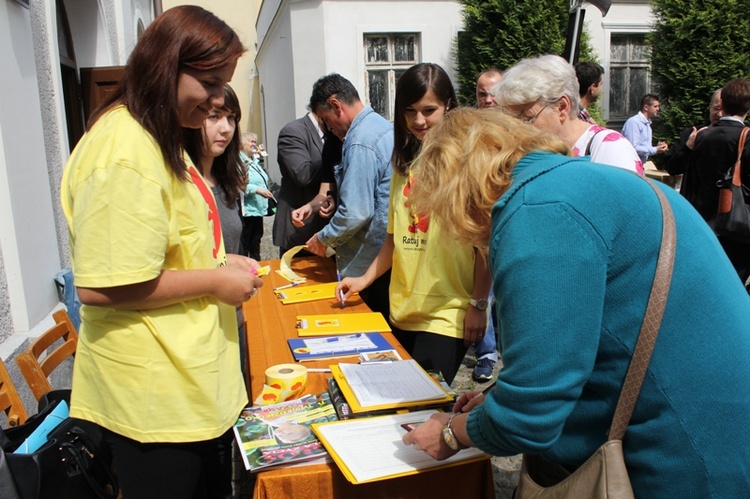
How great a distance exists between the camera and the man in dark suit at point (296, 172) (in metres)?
3.86

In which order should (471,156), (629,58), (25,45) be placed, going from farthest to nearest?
1. (629,58)
2. (25,45)
3. (471,156)

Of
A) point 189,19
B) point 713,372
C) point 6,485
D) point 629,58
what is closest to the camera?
point 713,372

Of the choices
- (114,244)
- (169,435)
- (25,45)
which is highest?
(25,45)

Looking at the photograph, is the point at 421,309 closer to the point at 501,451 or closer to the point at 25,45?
the point at 501,451

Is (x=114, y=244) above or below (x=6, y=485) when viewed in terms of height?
above

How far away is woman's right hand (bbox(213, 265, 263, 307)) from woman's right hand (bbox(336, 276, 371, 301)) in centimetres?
108

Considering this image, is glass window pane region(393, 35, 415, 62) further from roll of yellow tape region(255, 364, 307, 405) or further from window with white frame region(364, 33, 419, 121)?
roll of yellow tape region(255, 364, 307, 405)

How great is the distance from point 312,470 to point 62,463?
1.01 meters

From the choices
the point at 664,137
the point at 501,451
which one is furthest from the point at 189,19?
the point at 664,137

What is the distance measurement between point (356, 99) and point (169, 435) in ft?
7.59

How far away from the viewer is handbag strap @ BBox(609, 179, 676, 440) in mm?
928

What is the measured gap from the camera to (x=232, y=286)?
1.31 metres

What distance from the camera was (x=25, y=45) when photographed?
10.3ft

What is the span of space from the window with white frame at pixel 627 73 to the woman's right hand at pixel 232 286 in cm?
1253
